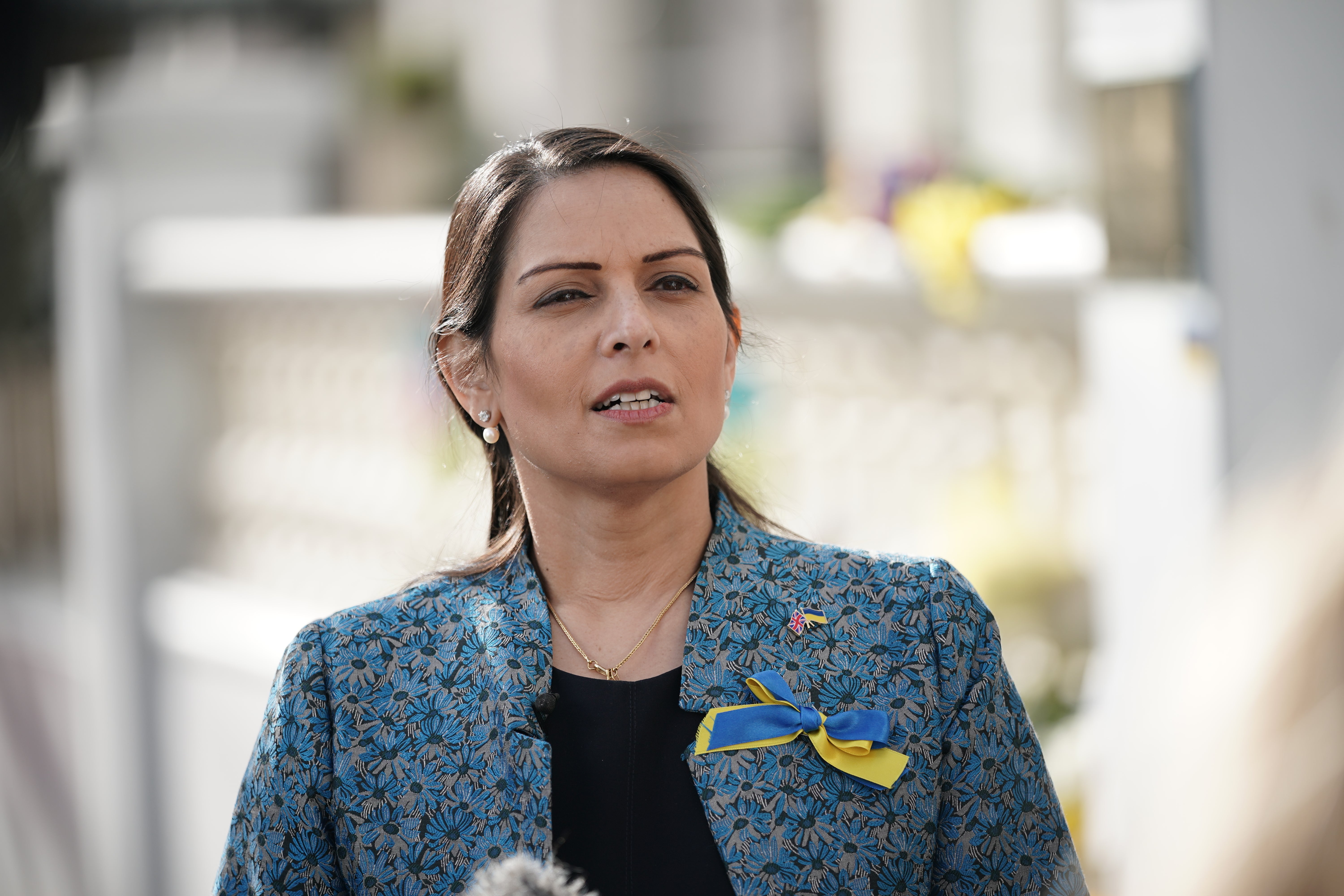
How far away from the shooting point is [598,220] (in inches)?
74.7

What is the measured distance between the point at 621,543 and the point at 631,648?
160 millimetres

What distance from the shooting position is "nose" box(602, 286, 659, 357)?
5.97 feet

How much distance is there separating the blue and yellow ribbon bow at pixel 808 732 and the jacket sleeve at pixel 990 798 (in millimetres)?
101

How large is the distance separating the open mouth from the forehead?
203 mm

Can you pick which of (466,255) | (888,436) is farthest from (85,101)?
(466,255)

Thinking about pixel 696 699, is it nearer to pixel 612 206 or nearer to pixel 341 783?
pixel 341 783

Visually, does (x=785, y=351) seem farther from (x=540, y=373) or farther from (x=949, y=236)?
(x=949, y=236)

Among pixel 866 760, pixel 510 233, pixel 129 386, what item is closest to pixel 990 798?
pixel 866 760

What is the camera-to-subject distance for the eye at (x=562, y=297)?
1895 mm

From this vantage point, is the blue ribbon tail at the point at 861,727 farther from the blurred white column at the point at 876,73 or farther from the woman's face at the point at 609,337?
the blurred white column at the point at 876,73

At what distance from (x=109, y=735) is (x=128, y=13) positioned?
12.7ft

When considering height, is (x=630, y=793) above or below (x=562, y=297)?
below

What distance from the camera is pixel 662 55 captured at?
8117 millimetres

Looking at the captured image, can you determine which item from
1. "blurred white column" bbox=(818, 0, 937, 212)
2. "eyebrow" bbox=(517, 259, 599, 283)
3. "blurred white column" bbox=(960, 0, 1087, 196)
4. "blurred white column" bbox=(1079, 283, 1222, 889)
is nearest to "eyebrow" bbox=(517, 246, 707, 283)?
"eyebrow" bbox=(517, 259, 599, 283)
